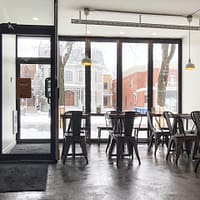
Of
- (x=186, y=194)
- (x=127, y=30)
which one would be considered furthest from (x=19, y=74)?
Answer: (x=186, y=194)

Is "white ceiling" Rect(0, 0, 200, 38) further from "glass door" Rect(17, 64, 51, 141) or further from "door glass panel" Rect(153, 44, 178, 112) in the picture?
"door glass panel" Rect(153, 44, 178, 112)

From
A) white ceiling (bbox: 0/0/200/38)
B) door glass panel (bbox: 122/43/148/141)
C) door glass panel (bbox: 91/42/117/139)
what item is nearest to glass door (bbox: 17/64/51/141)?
white ceiling (bbox: 0/0/200/38)

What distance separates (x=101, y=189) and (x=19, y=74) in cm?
331

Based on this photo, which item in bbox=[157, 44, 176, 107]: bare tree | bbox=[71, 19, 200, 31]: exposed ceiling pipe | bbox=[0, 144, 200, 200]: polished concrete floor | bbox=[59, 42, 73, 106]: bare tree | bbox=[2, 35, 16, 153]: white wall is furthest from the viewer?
bbox=[157, 44, 176, 107]: bare tree

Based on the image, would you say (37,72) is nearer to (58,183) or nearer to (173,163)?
(58,183)

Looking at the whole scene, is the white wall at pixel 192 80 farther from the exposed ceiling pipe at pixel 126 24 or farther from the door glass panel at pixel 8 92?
the door glass panel at pixel 8 92

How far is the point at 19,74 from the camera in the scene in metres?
6.46

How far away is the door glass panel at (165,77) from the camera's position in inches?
Answer: 366

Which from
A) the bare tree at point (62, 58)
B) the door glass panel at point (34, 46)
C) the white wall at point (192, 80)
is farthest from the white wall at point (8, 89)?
the white wall at point (192, 80)

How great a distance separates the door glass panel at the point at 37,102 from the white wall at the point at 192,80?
13.8 ft

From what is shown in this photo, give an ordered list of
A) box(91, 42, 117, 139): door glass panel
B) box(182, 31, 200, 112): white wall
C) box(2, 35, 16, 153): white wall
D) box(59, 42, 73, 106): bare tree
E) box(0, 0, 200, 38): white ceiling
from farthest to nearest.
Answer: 1. box(91, 42, 117, 139): door glass panel
2. box(59, 42, 73, 106): bare tree
3. box(182, 31, 200, 112): white wall
4. box(2, 35, 16, 153): white wall
5. box(0, 0, 200, 38): white ceiling

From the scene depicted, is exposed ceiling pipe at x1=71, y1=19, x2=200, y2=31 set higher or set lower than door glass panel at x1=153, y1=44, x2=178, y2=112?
higher

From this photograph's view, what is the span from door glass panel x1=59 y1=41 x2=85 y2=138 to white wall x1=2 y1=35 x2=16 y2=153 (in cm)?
231

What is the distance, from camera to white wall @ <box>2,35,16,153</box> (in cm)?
622
